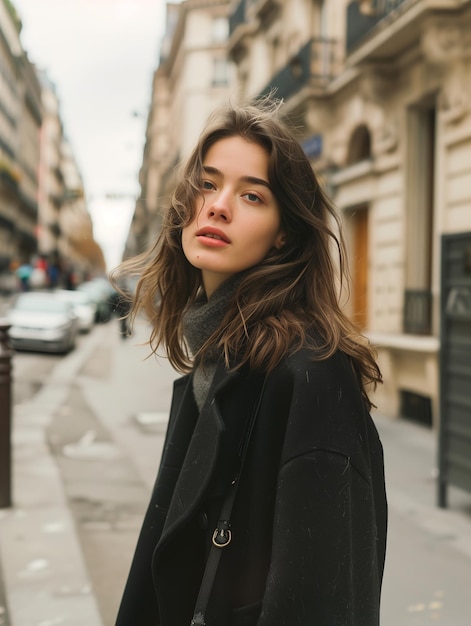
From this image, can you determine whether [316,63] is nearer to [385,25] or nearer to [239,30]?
[385,25]

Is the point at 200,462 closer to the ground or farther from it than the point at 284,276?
closer to the ground

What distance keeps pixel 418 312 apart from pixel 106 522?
18.6 feet

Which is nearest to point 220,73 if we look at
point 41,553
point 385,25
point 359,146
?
point 359,146

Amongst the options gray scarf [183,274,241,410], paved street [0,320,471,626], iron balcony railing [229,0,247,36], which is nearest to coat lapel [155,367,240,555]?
gray scarf [183,274,241,410]

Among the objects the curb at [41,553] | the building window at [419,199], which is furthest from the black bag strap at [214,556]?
the building window at [419,199]

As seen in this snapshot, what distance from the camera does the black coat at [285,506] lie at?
1333 millimetres

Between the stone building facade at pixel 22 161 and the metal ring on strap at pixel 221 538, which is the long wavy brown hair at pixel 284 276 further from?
the stone building facade at pixel 22 161

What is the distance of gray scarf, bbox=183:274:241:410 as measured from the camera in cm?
161

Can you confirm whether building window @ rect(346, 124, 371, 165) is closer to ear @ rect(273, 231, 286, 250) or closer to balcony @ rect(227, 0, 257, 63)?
balcony @ rect(227, 0, 257, 63)

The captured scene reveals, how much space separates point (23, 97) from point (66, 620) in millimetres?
71301

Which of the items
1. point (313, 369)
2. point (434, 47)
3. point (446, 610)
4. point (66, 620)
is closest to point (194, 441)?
point (313, 369)

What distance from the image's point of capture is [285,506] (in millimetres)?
1345

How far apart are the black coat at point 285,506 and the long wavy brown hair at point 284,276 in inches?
2.0

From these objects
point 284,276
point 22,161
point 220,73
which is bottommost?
point 284,276
